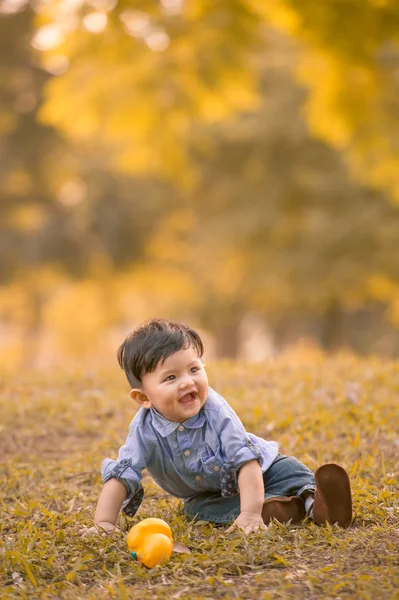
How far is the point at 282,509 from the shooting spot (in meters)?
3.22

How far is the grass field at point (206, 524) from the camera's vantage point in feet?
8.70

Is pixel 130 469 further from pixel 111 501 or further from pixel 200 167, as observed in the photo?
pixel 200 167

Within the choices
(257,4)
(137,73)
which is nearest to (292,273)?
(137,73)

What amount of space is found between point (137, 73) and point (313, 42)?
216 centimetres

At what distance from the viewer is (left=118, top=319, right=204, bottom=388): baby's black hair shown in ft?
10.4

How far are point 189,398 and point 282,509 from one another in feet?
2.07

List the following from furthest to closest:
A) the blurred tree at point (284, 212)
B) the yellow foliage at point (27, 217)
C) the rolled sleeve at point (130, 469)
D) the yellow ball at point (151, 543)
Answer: the yellow foliage at point (27, 217)
the blurred tree at point (284, 212)
the rolled sleeve at point (130, 469)
the yellow ball at point (151, 543)

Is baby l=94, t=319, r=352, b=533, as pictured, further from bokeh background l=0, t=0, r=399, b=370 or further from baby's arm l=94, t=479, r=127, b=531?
bokeh background l=0, t=0, r=399, b=370

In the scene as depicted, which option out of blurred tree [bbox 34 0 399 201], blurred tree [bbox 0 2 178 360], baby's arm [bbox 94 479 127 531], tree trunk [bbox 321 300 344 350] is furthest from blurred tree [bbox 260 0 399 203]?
tree trunk [bbox 321 300 344 350]

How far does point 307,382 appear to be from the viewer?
603cm

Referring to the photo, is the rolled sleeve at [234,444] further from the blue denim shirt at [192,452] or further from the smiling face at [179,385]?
the smiling face at [179,385]

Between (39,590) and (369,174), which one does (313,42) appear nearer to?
(369,174)

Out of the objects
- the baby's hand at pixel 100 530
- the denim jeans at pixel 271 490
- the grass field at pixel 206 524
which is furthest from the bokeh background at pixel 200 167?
the baby's hand at pixel 100 530

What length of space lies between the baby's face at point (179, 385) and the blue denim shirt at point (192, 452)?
3.7 inches
